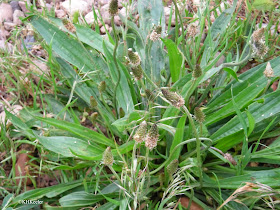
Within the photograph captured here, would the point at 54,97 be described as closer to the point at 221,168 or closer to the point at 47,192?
the point at 47,192

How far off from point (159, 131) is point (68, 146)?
48cm

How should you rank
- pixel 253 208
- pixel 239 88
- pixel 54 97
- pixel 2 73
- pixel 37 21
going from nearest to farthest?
pixel 253 208, pixel 239 88, pixel 37 21, pixel 54 97, pixel 2 73

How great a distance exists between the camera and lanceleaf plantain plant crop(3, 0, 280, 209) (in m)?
1.39

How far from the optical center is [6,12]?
2762 millimetres

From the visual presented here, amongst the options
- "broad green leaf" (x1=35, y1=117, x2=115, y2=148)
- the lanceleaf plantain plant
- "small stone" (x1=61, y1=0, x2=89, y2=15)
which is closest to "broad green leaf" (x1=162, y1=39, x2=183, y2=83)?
the lanceleaf plantain plant

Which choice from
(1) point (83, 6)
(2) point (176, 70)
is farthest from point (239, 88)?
(1) point (83, 6)

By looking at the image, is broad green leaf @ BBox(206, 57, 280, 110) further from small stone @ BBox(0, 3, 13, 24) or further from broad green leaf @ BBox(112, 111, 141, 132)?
small stone @ BBox(0, 3, 13, 24)

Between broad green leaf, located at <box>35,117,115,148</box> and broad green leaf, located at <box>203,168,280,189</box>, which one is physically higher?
broad green leaf, located at <box>35,117,115,148</box>

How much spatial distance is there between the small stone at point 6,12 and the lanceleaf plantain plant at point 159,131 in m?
0.98

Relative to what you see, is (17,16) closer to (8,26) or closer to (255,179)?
(8,26)

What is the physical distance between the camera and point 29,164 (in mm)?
1812

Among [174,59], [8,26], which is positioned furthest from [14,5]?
[174,59]

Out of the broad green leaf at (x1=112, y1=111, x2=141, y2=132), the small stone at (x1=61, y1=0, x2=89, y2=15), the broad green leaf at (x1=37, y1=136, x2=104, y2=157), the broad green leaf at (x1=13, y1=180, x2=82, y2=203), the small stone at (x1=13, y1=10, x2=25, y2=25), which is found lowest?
the broad green leaf at (x1=13, y1=180, x2=82, y2=203)

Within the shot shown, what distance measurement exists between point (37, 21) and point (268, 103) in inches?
54.1
